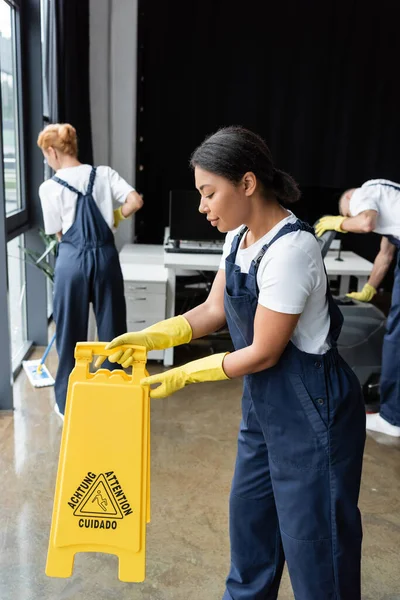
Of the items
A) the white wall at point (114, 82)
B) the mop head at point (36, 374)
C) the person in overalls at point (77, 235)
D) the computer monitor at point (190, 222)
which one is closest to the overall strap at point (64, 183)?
the person in overalls at point (77, 235)

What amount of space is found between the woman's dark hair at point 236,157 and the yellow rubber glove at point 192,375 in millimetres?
414

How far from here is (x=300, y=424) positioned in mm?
1307

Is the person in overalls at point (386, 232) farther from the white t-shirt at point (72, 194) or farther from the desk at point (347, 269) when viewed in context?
the white t-shirt at point (72, 194)

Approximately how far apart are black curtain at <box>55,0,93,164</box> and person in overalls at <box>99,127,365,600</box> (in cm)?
270

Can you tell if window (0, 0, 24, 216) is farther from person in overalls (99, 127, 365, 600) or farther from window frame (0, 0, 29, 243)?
person in overalls (99, 127, 365, 600)

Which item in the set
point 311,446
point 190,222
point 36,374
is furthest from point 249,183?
point 190,222

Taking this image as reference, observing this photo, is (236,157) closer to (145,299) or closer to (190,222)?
(145,299)

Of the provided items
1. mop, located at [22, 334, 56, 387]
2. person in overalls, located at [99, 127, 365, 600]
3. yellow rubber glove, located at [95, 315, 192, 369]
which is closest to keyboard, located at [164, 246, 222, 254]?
mop, located at [22, 334, 56, 387]

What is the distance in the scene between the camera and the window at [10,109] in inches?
124

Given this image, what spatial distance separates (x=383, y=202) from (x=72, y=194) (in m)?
1.50

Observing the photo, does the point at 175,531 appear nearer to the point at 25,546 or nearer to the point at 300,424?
the point at 25,546

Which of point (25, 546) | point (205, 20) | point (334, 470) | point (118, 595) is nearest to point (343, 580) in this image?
point (334, 470)

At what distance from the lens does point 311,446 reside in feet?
4.26

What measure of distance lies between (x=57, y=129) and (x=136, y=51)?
2256mm
